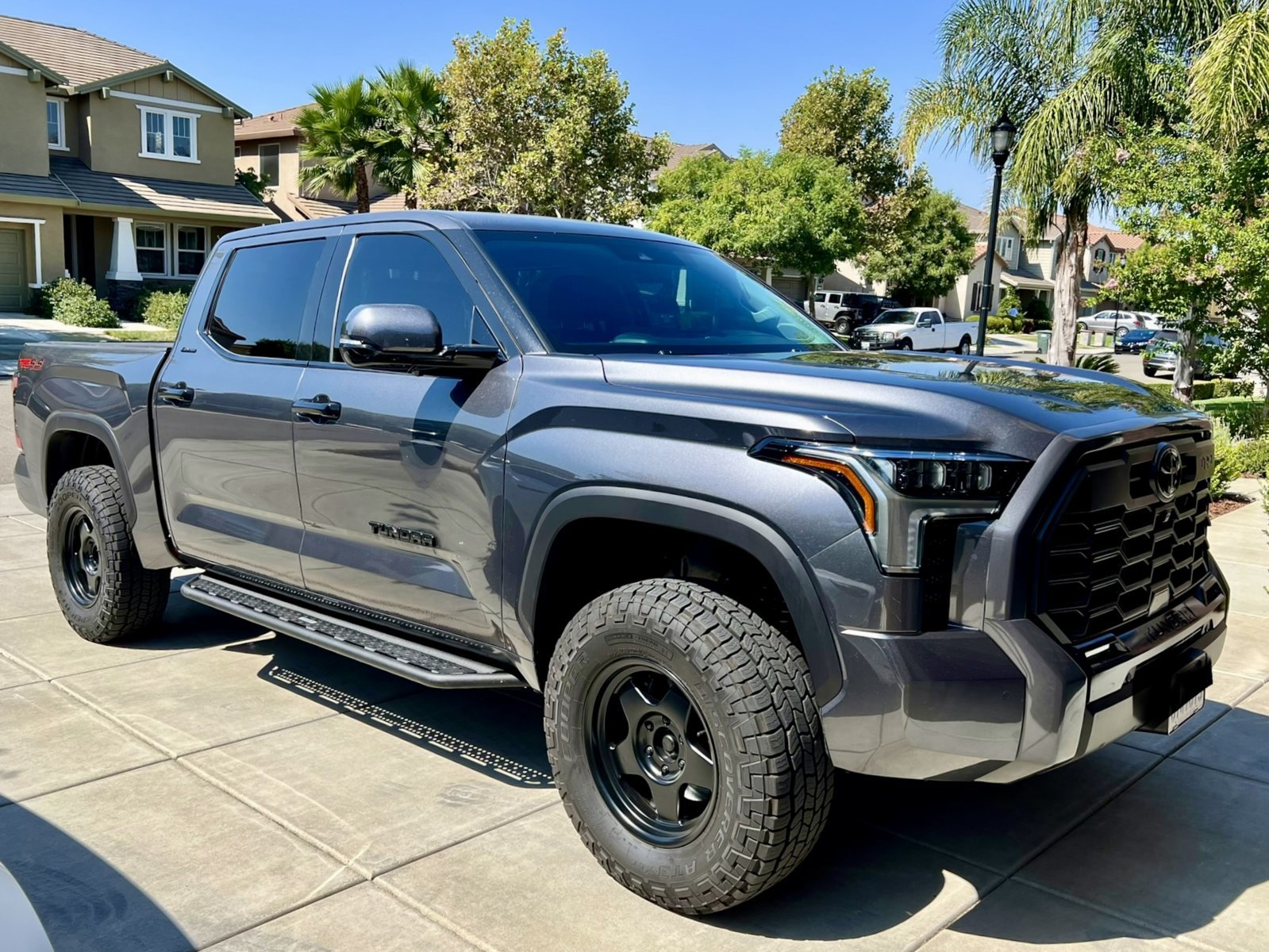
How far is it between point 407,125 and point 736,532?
30.5 meters

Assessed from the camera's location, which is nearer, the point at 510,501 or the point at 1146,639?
the point at 1146,639

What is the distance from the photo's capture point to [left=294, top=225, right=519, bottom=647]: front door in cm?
368

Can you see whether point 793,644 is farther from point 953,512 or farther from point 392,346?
point 392,346

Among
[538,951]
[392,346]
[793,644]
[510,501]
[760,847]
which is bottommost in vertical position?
[538,951]

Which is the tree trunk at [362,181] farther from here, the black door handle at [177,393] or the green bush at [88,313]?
the black door handle at [177,393]

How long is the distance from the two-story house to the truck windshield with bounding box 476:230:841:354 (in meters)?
29.9

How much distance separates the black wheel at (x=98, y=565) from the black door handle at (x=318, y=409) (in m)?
1.60

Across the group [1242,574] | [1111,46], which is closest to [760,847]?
[1242,574]

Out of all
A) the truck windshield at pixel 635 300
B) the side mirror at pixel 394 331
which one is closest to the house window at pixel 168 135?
the truck windshield at pixel 635 300

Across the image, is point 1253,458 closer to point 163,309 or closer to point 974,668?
point 974,668

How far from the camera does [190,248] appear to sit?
1416 inches

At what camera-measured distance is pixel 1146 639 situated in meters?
3.19

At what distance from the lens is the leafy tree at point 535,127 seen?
84.4ft

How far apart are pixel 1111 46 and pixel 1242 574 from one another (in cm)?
1342
